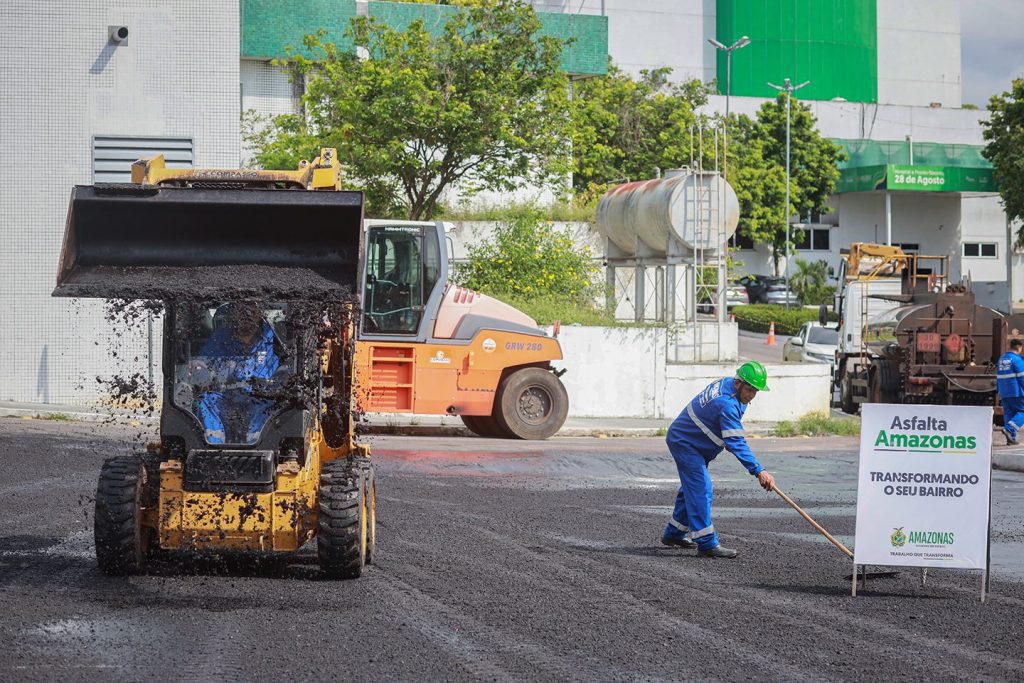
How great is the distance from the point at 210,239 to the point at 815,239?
207 ft

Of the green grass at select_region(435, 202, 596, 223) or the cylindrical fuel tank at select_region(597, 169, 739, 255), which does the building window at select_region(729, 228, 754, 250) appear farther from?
the cylindrical fuel tank at select_region(597, 169, 739, 255)

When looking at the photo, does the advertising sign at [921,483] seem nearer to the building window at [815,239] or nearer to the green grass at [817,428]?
the green grass at [817,428]

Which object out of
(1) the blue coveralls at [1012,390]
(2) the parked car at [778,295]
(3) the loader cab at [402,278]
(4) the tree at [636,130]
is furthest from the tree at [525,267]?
(2) the parked car at [778,295]

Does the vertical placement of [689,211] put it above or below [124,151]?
below

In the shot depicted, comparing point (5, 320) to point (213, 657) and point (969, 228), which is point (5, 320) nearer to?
point (213, 657)

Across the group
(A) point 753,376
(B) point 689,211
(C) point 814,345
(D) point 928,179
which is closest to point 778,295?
(D) point 928,179

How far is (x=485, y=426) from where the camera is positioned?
69.9ft

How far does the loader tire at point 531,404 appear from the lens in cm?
2047

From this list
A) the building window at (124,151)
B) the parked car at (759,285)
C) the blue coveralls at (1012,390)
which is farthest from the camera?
the parked car at (759,285)

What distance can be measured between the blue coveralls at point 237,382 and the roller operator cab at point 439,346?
9.70 metres

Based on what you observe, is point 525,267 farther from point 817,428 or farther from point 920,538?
point 920,538

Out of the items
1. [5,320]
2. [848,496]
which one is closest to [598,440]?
[848,496]

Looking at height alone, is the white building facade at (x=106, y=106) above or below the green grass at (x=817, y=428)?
above

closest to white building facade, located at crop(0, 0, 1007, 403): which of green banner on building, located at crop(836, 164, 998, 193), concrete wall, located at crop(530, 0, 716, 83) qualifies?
green banner on building, located at crop(836, 164, 998, 193)
